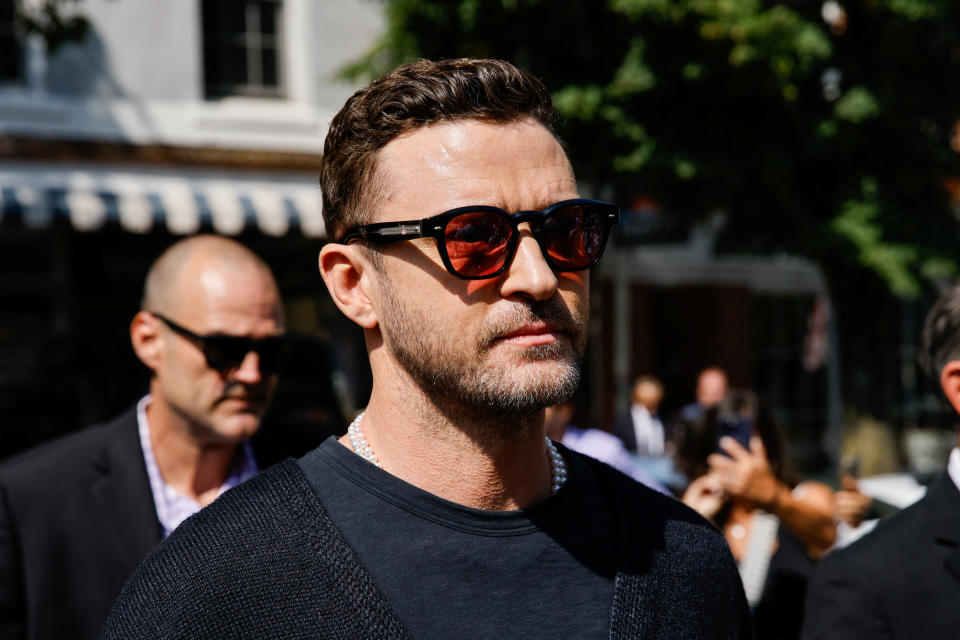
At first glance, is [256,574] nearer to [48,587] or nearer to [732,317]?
[48,587]

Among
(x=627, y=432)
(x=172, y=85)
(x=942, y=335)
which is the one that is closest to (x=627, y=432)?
(x=627, y=432)

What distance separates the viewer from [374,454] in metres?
1.69

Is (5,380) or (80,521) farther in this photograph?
(5,380)

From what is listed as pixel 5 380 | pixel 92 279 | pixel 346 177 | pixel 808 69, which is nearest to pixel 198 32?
pixel 92 279

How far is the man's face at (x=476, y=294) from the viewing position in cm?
155

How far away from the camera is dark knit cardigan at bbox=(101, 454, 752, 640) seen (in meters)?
1.43

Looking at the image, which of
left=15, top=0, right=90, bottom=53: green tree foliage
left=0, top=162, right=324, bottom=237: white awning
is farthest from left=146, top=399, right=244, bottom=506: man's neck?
left=0, top=162, right=324, bottom=237: white awning

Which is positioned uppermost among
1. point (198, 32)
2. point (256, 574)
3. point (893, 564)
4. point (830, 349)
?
point (198, 32)

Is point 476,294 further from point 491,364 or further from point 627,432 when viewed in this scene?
point 627,432

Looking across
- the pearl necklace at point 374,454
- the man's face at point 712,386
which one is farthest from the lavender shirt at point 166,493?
the man's face at point 712,386

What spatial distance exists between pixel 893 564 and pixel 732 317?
1219 centimetres

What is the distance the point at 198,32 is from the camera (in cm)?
964

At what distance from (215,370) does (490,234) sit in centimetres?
159

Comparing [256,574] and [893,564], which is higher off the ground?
[256,574]
